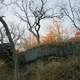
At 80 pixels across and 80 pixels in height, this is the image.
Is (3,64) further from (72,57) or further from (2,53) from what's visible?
(72,57)

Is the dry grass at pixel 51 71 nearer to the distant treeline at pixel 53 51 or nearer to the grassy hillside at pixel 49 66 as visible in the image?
the grassy hillside at pixel 49 66

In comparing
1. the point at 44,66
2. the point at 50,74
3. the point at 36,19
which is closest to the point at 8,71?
the point at 44,66

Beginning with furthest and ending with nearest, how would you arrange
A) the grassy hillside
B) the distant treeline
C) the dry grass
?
1. the distant treeline
2. the grassy hillside
3. the dry grass

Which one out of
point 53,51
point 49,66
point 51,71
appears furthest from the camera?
point 53,51

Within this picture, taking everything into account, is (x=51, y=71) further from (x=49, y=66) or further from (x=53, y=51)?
(x=53, y=51)

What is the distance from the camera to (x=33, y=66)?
20750 millimetres

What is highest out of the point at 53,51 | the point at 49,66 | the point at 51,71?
the point at 53,51

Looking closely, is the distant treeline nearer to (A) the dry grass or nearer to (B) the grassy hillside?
(B) the grassy hillside

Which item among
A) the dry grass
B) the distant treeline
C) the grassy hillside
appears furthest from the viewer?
the distant treeline

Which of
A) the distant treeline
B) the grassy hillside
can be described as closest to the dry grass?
the grassy hillside

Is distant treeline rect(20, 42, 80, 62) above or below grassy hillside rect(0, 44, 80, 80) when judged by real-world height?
above

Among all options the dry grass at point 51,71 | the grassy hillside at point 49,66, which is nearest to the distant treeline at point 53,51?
the grassy hillside at point 49,66

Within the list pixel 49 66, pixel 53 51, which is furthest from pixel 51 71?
pixel 53 51

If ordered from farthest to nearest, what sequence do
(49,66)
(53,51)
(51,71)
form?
(53,51) < (49,66) < (51,71)
